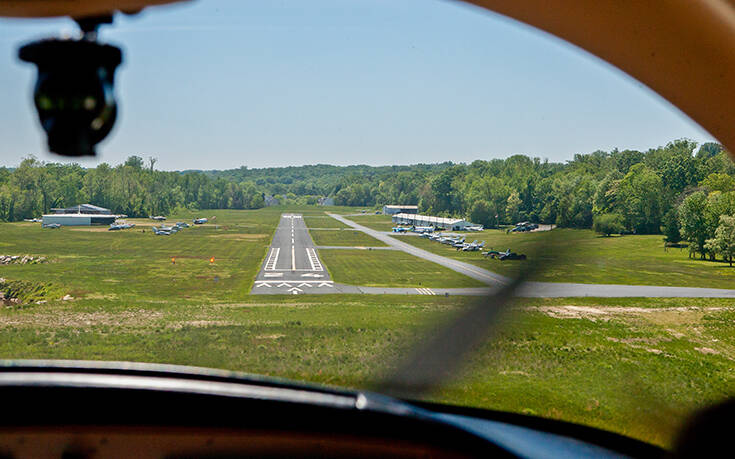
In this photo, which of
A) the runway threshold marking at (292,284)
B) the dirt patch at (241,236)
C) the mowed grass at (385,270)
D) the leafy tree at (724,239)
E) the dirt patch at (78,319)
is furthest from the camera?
the dirt patch at (241,236)

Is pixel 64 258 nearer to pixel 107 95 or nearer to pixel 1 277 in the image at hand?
pixel 1 277

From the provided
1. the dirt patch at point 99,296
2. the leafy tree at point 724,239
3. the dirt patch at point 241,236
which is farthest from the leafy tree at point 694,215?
the dirt patch at point 241,236

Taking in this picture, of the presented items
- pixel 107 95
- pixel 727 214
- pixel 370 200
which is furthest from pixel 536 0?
pixel 370 200

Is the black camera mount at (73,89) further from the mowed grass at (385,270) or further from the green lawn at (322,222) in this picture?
the green lawn at (322,222)

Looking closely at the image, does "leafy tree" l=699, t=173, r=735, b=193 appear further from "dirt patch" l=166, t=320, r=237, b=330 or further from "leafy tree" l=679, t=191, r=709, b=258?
"dirt patch" l=166, t=320, r=237, b=330

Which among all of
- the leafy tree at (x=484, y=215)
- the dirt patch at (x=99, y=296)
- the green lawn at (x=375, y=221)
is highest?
the leafy tree at (x=484, y=215)

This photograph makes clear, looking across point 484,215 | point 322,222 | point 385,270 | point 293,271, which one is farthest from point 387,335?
point 322,222

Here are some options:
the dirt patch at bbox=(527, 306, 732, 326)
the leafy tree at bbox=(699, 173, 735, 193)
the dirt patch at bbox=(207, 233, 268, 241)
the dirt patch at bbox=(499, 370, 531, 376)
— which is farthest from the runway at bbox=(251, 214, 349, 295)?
the leafy tree at bbox=(699, 173, 735, 193)

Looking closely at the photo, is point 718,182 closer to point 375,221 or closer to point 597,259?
point 597,259
